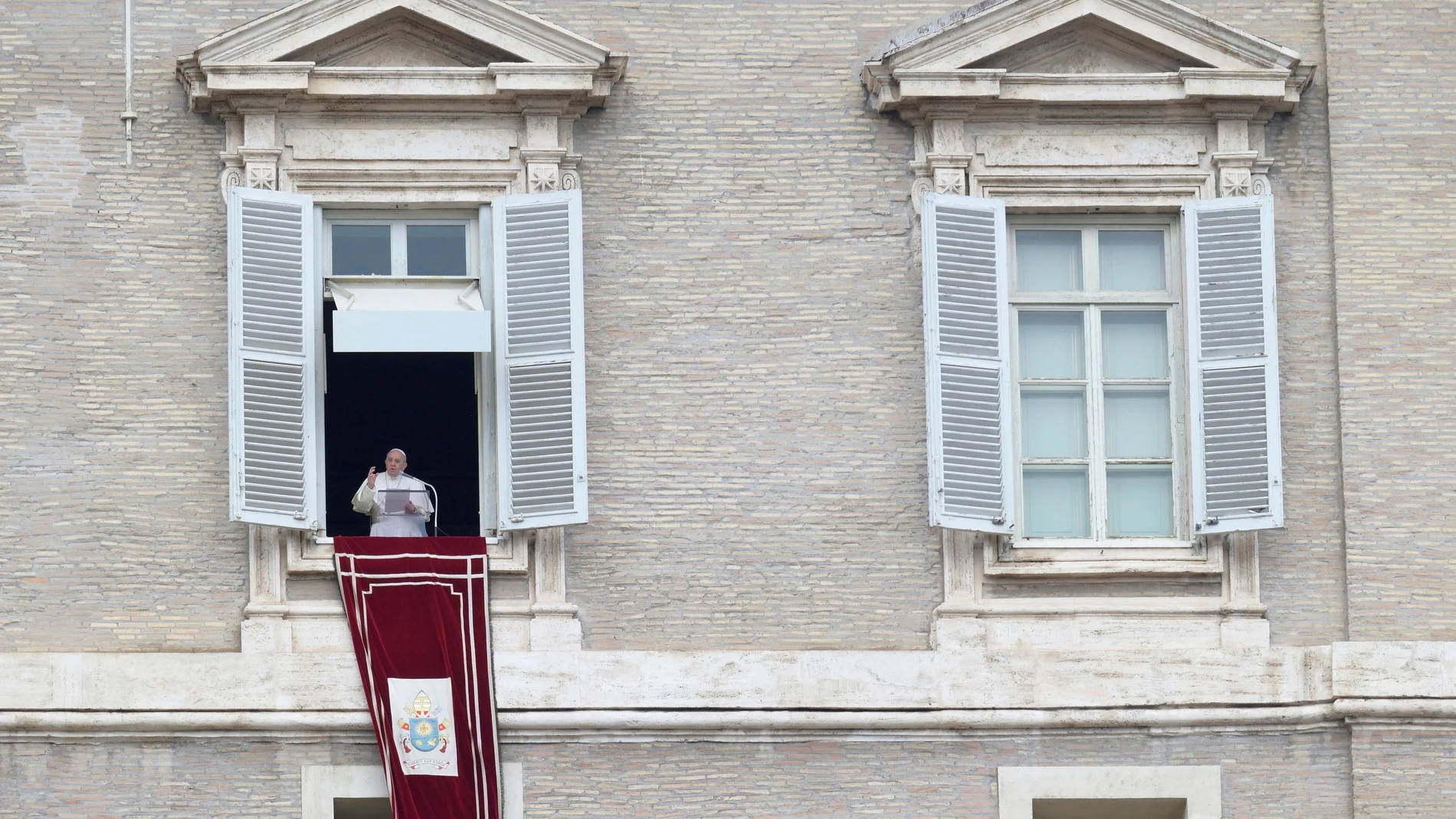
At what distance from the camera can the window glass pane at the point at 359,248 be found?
56.9 feet

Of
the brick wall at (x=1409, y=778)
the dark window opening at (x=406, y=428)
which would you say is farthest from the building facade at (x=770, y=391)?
the dark window opening at (x=406, y=428)

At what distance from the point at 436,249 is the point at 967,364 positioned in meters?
3.16

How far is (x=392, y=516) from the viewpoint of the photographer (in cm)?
1703

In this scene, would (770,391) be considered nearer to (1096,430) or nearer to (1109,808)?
(1096,430)

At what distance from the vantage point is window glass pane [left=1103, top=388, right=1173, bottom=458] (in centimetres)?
1752

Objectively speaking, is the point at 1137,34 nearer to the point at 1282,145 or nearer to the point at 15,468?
the point at 1282,145

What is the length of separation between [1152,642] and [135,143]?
21.3 ft

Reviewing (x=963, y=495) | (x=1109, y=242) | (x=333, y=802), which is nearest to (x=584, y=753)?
(x=333, y=802)

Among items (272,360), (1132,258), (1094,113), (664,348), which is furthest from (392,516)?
(1094,113)

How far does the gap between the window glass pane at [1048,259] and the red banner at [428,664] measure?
143 inches

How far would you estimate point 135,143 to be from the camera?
56.4 feet

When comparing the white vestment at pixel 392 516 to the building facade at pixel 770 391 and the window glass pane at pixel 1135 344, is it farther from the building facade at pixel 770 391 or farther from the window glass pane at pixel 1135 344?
the window glass pane at pixel 1135 344

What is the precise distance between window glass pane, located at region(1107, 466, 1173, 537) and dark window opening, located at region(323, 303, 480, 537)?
490cm

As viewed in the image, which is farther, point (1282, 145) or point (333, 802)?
point (1282, 145)
